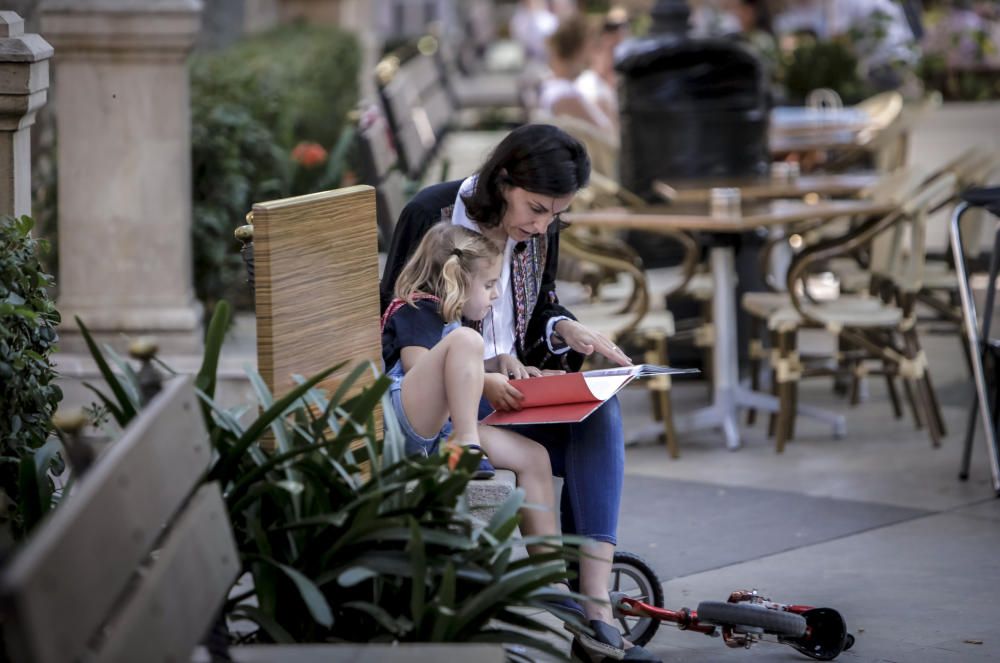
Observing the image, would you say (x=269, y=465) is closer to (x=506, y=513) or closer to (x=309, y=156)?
(x=506, y=513)

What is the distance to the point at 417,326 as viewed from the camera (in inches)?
163

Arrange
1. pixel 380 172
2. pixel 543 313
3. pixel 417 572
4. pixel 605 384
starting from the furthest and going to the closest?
pixel 380 172
pixel 543 313
pixel 605 384
pixel 417 572

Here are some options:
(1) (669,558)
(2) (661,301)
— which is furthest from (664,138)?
(1) (669,558)

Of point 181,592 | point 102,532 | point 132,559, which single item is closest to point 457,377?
point 181,592

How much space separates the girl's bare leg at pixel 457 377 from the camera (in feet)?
12.5

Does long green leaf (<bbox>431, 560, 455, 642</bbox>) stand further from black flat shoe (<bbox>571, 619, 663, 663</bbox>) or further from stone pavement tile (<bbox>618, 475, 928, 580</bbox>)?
stone pavement tile (<bbox>618, 475, 928, 580</bbox>)

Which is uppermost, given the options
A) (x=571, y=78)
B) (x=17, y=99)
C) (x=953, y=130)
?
(x=17, y=99)

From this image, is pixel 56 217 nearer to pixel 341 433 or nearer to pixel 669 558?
pixel 669 558

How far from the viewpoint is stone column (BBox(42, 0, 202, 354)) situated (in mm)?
6668

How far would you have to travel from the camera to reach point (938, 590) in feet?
16.1

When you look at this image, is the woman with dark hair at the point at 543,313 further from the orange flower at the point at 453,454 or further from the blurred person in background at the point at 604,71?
the blurred person in background at the point at 604,71

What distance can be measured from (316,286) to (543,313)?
1059 millimetres

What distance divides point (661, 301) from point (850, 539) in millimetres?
2514

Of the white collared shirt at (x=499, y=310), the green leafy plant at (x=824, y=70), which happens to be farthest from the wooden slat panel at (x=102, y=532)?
the green leafy plant at (x=824, y=70)
